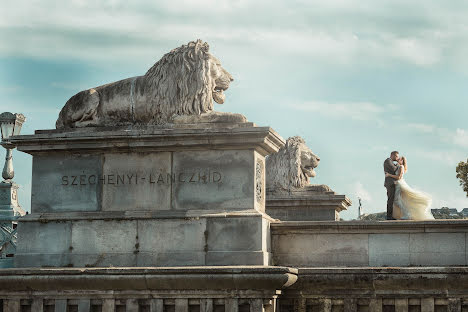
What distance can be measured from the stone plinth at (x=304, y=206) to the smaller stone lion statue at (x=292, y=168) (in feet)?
0.82

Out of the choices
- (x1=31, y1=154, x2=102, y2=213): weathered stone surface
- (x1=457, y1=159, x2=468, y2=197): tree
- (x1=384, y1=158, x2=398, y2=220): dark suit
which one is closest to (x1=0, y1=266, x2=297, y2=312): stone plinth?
(x1=31, y1=154, x2=102, y2=213): weathered stone surface

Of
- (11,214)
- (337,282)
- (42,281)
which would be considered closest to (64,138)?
(42,281)

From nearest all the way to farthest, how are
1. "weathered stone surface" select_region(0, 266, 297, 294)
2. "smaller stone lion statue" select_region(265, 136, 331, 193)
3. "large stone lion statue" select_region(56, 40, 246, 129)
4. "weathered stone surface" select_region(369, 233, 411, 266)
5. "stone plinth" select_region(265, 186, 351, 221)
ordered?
"weathered stone surface" select_region(0, 266, 297, 294) → "weathered stone surface" select_region(369, 233, 411, 266) → "large stone lion statue" select_region(56, 40, 246, 129) → "stone plinth" select_region(265, 186, 351, 221) → "smaller stone lion statue" select_region(265, 136, 331, 193)

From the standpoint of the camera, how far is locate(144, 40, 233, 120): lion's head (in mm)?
16328

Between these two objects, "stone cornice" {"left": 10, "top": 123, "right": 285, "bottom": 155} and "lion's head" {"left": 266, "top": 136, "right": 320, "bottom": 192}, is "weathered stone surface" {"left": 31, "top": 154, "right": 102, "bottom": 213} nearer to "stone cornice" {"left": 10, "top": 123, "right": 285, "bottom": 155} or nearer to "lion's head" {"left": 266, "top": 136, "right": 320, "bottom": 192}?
"stone cornice" {"left": 10, "top": 123, "right": 285, "bottom": 155}

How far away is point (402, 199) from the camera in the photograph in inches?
829

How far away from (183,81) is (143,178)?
69.8 inches

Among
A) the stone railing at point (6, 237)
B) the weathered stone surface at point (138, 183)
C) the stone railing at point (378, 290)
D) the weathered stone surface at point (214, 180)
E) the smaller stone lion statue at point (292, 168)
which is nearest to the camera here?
the stone railing at point (378, 290)

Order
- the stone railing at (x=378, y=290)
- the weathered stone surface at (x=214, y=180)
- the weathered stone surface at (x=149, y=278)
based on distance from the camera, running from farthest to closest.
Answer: the weathered stone surface at (x=214, y=180)
the stone railing at (x=378, y=290)
the weathered stone surface at (x=149, y=278)

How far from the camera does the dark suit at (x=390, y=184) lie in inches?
838

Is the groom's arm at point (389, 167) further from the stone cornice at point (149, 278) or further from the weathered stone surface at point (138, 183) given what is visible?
the weathered stone surface at point (138, 183)

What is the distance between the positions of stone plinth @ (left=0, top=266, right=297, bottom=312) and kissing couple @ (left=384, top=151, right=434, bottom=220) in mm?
6286

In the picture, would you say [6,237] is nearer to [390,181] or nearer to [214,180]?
[214,180]

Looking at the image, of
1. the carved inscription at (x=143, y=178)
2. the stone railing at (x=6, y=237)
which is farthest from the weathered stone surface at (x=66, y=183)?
the stone railing at (x=6, y=237)
